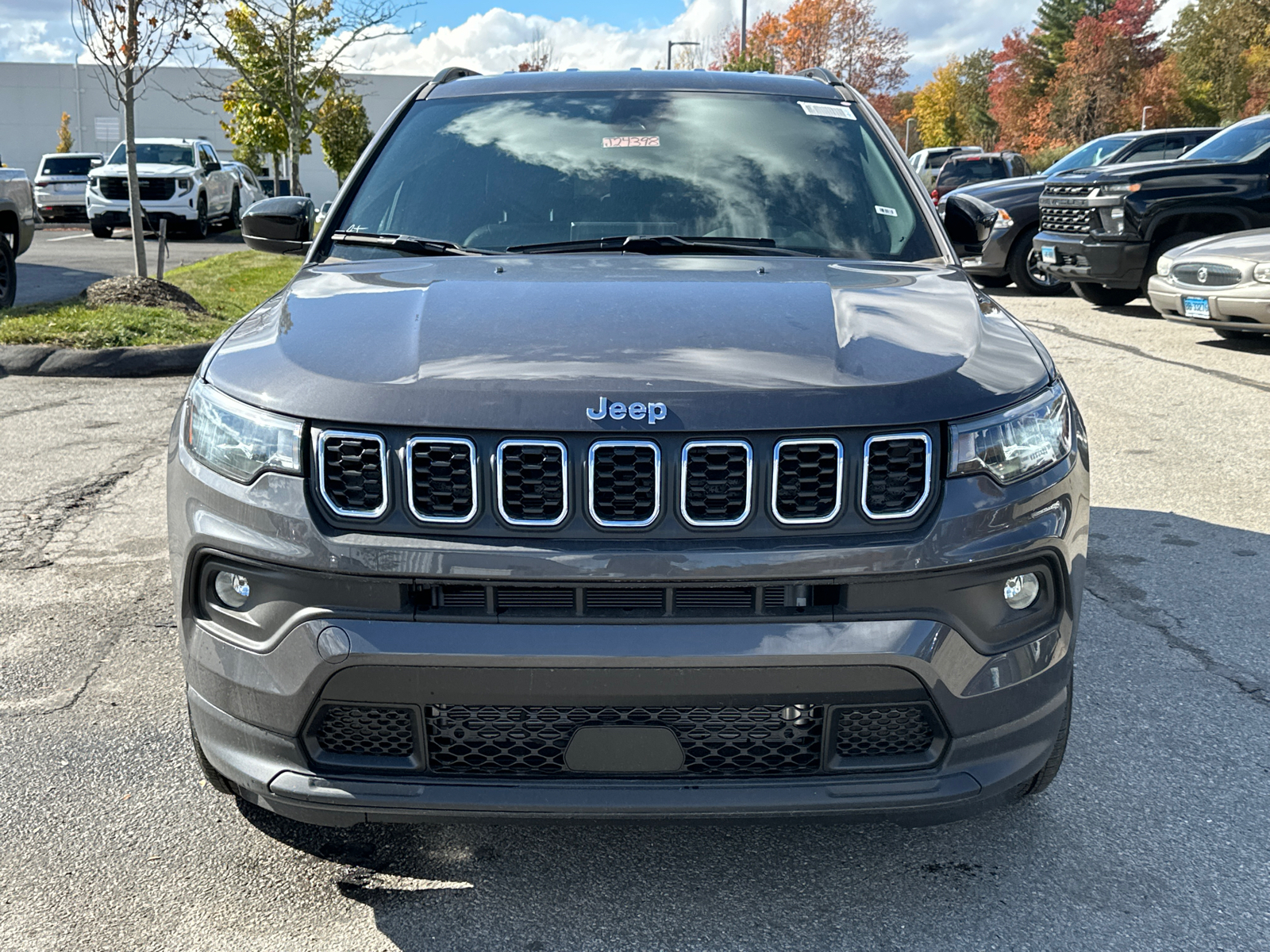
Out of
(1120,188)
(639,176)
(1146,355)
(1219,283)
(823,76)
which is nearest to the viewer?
(639,176)

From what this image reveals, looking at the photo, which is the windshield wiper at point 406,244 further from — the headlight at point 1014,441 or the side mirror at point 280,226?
the headlight at point 1014,441

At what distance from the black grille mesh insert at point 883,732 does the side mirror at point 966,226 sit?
79.8 inches

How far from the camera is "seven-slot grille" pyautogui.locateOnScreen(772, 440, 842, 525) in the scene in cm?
215

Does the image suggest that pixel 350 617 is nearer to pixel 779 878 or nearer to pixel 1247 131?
pixel 779 878

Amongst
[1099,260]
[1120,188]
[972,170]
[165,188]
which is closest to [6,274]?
[1099,260]

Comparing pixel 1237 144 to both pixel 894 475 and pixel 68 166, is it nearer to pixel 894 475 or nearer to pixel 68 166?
pixel 894 475

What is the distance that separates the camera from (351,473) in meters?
2.18

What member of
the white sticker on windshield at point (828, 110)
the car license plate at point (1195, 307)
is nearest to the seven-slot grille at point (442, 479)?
the white sticker on windshield at point (828, 110)

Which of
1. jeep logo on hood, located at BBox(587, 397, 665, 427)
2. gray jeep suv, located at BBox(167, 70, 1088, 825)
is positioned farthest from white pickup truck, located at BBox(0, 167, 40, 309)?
jeep logo on hood, located at BBox(587, 397, 665, 427)

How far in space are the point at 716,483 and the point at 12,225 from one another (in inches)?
470

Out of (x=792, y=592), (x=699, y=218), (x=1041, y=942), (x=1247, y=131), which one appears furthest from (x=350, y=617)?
(x=1247, y=131)

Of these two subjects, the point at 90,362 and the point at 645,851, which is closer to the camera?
the point at 645,851

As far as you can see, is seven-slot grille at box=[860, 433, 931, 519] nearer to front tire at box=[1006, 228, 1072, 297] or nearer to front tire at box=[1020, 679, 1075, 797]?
front tire at box=[1020, 679, 1075, 797]

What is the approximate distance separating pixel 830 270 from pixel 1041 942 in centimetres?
160
